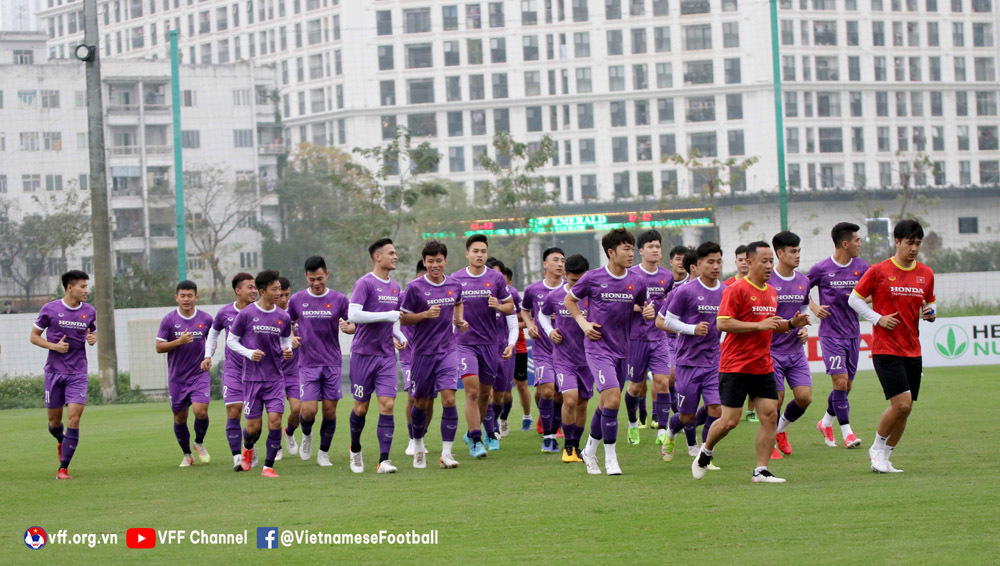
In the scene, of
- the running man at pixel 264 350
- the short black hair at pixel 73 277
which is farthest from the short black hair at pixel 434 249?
the short black hair at pixel 73 277

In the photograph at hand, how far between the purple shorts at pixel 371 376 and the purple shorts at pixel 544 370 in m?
2.14

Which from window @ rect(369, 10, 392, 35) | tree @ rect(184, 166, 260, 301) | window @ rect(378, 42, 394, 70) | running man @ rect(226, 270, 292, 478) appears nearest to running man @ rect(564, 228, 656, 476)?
running man @ rect(226, 270, 292, 478)

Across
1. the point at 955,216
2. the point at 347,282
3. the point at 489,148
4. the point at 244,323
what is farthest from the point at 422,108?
the point at 244,323

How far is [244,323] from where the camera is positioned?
11.3m

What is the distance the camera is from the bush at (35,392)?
23.9 m

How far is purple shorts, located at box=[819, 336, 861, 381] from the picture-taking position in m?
11.7

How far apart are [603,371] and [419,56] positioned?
41218mm

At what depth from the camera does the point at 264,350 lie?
11.3 m

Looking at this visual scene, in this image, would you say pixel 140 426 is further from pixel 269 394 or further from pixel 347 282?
pixel 347 282

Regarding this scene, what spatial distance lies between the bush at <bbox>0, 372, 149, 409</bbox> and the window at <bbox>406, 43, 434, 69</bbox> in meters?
27.7

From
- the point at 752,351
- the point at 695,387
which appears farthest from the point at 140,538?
the point at 695,387

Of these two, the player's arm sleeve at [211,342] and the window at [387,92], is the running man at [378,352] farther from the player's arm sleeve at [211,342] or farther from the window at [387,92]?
the window at [387,92]

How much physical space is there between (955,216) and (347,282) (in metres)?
18.5

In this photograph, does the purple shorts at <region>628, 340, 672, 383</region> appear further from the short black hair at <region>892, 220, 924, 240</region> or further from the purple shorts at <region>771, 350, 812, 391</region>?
the short black hair at <region>892, 220, 924, 240</region>
